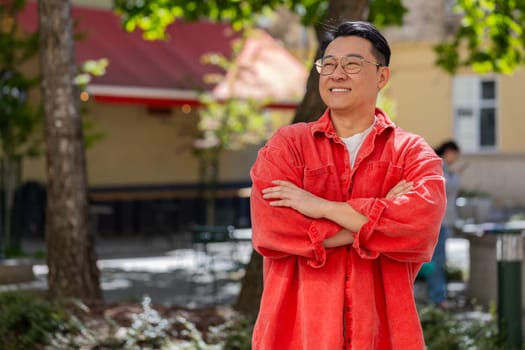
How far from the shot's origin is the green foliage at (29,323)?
22.5 feet

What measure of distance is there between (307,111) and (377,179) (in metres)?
4.65

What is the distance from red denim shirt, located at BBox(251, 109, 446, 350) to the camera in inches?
137

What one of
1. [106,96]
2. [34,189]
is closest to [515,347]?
[106,96]

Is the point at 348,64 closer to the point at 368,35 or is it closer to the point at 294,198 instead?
the point at 368,35

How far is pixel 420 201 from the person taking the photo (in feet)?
11.4

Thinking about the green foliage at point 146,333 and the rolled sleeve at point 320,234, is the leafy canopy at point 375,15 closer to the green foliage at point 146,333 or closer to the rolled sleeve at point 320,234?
the green foliage at point 146,333

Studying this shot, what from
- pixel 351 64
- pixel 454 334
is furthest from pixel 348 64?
pixel 454 334

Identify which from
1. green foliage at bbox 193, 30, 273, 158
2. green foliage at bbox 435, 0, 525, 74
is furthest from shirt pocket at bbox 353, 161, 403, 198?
green foliage at bbox 193, 30, 273, 158

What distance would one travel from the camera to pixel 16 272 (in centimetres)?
1179

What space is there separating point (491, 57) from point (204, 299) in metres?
4.80

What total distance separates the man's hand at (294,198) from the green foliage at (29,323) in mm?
3706

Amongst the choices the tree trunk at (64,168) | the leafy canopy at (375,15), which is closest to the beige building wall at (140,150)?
the leafy canopy at (375,15)

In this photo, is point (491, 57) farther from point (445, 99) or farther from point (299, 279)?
point (445, 99)

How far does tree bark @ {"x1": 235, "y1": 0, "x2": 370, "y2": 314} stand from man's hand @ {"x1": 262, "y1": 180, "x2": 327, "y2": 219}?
4513 mm
